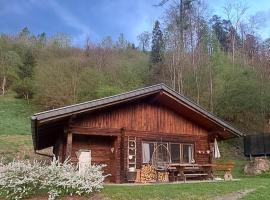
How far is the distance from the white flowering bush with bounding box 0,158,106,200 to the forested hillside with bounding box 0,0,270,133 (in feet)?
77.1

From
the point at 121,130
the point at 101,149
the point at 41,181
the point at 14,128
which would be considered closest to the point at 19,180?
the point at 41,181

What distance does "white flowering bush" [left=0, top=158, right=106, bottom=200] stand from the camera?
12664 mm

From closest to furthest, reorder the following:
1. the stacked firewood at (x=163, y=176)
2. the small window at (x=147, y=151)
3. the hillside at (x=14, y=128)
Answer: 1. the stacked firewood at (x=163, y=176)
2. the small window at (x=147, y=151)
3. the hillside at (x=14, y=128)

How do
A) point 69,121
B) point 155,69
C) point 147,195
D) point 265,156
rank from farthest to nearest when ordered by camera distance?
point 155,69, point 265,156, point 69,121, point 147,195

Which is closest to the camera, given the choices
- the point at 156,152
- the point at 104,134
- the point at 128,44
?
the point at 104,134

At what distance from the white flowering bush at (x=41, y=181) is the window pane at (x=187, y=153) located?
8.77 metres

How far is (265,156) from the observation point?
2928 cm

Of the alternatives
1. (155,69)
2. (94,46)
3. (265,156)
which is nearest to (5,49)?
(94,46)

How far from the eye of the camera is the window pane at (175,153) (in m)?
20.7

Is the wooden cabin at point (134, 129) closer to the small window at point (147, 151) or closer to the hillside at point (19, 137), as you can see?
the small window at point (147, 151)

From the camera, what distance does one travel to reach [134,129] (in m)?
19.6

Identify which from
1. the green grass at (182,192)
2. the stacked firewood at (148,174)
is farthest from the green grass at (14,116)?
the green grass at (182,192)

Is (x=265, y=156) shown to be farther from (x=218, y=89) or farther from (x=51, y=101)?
(x=51, y=101)

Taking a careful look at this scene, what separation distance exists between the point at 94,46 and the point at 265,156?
33.2m
